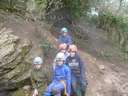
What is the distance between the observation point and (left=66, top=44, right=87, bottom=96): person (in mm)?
10359

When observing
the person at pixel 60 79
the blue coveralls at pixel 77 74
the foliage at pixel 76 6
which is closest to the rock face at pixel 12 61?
the blue coveralls at pixel 77 74

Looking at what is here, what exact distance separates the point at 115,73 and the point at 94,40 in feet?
14.7

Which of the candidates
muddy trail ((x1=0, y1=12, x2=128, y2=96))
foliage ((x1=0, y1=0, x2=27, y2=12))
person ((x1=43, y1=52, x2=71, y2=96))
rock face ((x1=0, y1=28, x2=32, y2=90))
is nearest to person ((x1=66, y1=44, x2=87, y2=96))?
person ((x1=43, y1=52, x2=71, y2=96))

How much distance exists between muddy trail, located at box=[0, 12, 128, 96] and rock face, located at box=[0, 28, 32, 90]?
1.60m

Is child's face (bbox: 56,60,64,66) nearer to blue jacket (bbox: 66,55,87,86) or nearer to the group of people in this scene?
the group of people

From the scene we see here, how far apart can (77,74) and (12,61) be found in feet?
7.74

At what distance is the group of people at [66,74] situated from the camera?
9.66m

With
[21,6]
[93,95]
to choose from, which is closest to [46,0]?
[21,6]

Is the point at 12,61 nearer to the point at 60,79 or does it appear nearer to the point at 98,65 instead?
the point at 60,79

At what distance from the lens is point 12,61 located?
11.7 meters

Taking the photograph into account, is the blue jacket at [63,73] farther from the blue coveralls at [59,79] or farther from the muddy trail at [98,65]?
the muddy trail at [98,65]

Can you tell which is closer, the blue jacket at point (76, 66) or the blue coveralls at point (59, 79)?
the blue coveralls at point (59, 79)

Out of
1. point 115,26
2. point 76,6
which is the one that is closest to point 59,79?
point 76,6

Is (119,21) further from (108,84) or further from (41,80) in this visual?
(41,80)
